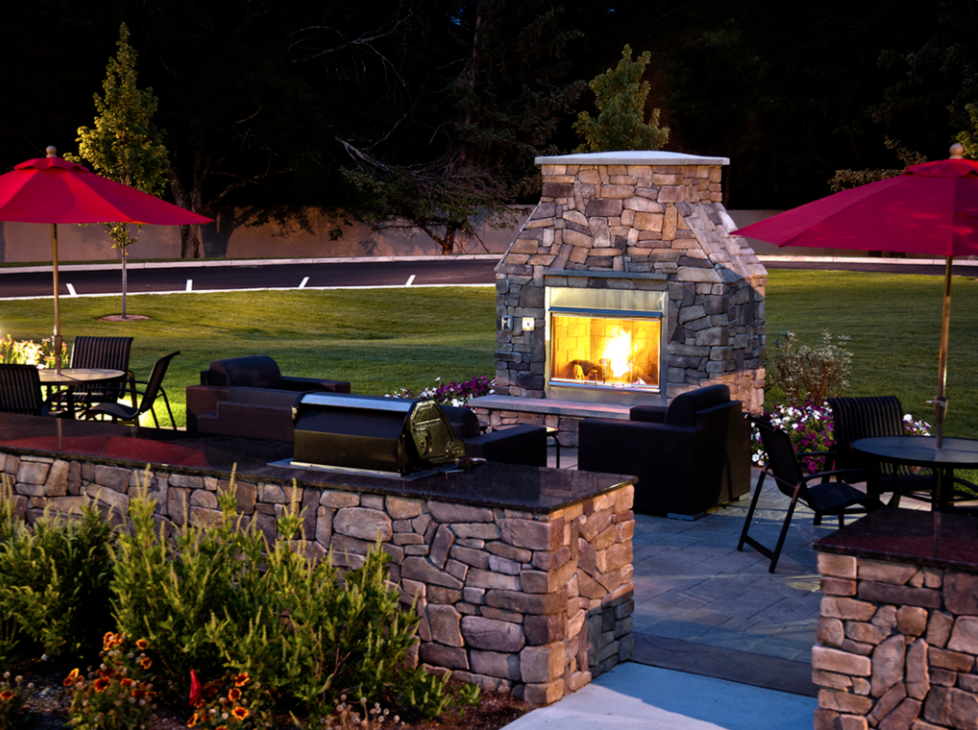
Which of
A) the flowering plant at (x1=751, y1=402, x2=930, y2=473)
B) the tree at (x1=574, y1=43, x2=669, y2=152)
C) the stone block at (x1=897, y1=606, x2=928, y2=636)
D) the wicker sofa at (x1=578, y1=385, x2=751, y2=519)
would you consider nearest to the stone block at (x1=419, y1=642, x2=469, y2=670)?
the stone block at (x1=897, y1=606, x2=928, y2=636)

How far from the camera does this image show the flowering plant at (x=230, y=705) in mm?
4520

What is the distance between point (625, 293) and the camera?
11.6 m

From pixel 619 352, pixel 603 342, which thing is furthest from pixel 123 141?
pixel 619 352

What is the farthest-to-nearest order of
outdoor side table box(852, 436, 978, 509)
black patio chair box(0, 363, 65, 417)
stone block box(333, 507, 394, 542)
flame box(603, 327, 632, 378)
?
1. flame box(603, 327, 632, 378)
2. black patio chair box(0, 363, 65, 417)
3. outdoor side table box(852, 436, 978, 509)
4. stone block box(333, 507, 394, 542)

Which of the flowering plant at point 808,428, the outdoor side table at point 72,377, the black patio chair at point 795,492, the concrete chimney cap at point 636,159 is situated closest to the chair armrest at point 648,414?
the black patio chair at point 795,492

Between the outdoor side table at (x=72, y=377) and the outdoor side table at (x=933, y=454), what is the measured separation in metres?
6.96

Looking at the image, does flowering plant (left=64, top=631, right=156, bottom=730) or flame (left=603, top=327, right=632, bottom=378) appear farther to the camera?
flame (left=603, top=327, right=632, bottom=378)

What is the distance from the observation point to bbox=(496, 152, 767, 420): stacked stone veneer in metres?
11.3

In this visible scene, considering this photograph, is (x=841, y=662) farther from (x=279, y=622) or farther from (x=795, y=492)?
(x=795, y=492)

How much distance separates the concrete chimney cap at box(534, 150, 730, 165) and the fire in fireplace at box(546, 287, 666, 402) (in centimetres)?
139

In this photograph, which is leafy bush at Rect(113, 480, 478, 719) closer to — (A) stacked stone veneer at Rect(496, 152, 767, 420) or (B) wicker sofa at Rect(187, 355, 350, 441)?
(B) wicker sofa at Rect(187, 355, 350, 441)

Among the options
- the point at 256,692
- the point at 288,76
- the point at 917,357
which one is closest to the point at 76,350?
the point at 256,692

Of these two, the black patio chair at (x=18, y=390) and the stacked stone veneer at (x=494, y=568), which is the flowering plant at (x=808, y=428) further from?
the black patio chair at (x=18, y=390)

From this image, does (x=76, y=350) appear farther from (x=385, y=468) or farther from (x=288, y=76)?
(x=288, y=76)
